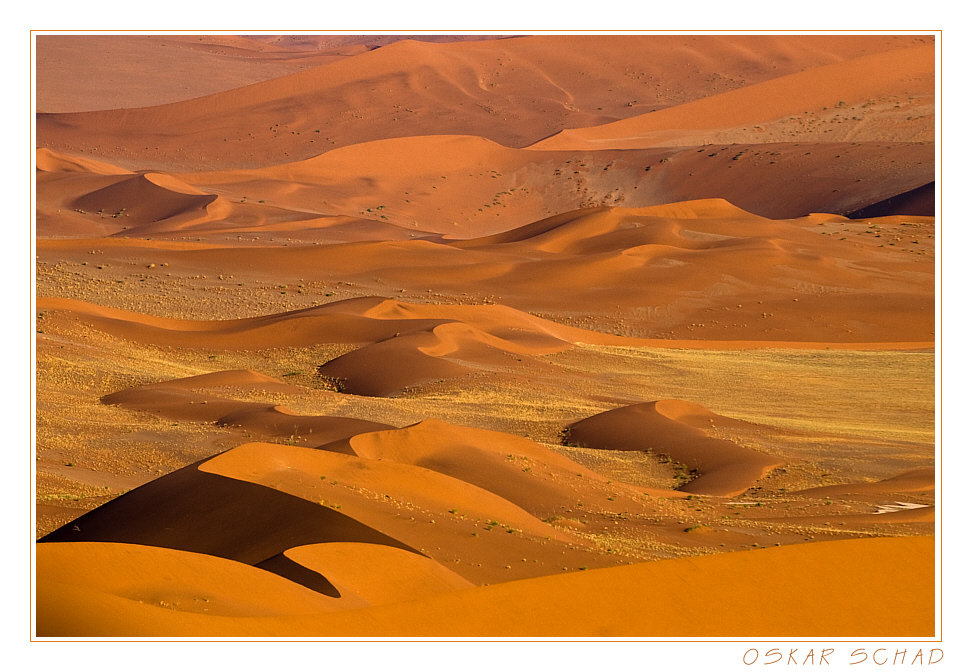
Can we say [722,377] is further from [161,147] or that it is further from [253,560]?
[161,147]

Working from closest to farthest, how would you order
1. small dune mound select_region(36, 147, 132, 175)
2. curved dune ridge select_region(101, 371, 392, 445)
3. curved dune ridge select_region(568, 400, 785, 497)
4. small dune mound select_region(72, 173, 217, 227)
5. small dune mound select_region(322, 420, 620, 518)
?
small dune mound select_region(322, 420, 620, 518) < curved dune ridge select_region(568, 400, 785, 497) < curved dune ridge select_region(101, 371, 392, 445) < small dune mound select_region(72, 173, 217, 227) < small dune mound select_region(36, 147, 132, 175)

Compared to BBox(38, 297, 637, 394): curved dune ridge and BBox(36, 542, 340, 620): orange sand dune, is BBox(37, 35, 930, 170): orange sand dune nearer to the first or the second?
BBox(38, 297, 637, 394): curved dune ridge

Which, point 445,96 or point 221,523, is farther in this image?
point 445,96

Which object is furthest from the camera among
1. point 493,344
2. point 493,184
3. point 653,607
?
point 493,184

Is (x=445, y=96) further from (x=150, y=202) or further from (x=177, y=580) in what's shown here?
(x=177, y=580)

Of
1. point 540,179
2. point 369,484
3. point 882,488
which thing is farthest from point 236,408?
point 540,179

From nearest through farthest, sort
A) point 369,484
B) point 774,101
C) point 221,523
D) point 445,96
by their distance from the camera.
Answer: point 221,523 < point 369,484 < point 774,101 < point 445,96

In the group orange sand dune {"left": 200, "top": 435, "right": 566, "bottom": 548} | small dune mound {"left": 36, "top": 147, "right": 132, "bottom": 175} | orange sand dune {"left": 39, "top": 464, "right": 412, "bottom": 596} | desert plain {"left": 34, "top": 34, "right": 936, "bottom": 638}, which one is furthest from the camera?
small dune mound {"left": 36, "top": 147, "right": 132, "bottom": 175}

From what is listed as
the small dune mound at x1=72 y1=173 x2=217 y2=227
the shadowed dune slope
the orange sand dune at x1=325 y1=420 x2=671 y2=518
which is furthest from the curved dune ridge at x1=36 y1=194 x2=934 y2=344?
the small dune mound at x1=72 y1=173 x2=217 y2=227
